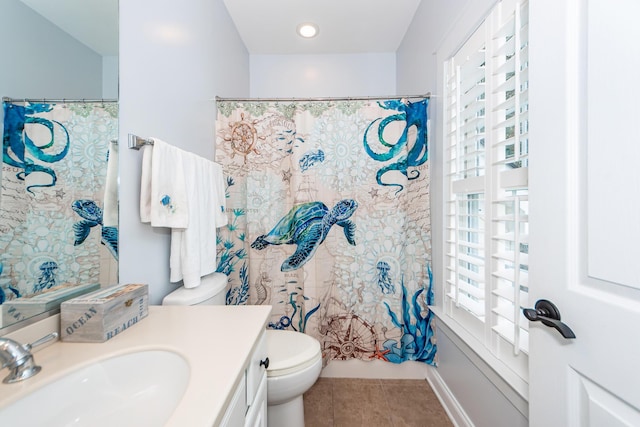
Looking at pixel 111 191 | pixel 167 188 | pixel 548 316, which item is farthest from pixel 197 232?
pixel 548 316

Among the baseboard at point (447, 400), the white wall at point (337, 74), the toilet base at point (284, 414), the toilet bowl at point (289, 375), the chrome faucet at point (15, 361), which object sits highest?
the white wall at point (337, 74)

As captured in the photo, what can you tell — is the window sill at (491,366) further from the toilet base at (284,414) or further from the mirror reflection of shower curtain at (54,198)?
the mirror reflection of shower curtain at (54,198)

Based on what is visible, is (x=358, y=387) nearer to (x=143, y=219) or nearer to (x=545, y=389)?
(x=545, y=389)

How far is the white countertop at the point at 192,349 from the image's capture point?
52cm

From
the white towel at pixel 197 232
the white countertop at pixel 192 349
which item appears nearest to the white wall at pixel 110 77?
the white towel at pixel 197 232

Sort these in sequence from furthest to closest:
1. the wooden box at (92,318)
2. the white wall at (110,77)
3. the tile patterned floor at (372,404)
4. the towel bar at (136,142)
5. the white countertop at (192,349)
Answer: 1. the tile patterned floor at (372,404)
2. the towel bar at (136,142)
3. the white wall at (110,77)
4. the wooden box at (92,318)
5. the white countertop at (192,349)

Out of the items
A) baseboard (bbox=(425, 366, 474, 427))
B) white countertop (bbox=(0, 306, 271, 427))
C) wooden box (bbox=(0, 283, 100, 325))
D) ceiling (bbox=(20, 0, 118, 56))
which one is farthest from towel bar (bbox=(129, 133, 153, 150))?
baseboard (bbox=(425, 366, 474, 427))

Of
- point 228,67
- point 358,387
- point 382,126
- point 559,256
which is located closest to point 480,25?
point 382,126

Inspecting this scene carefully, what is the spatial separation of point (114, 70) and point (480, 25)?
4.82 ft

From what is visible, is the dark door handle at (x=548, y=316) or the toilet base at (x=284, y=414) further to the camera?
the toilet base at (x=284, y=414)

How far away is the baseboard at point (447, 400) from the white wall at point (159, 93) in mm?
1579

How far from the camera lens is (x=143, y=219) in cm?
104

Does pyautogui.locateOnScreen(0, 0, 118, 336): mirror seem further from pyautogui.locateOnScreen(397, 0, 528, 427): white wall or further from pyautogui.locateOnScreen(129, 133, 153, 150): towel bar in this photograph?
pyautogui.locateOnScreen(397, 0, 528, 427): white wall

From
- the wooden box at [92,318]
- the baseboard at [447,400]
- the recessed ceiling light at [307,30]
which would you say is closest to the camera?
the wooden box at [92,318]
